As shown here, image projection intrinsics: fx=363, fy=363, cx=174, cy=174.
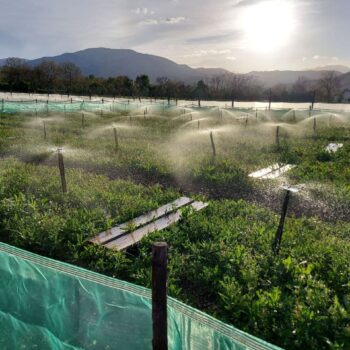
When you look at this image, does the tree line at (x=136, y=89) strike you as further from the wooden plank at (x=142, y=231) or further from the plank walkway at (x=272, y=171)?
the wooden plank at (x=142, y=231)

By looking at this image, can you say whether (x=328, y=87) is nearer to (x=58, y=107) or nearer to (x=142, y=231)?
(x=58, y=107)

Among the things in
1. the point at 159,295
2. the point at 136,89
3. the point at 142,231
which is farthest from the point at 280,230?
the point at 136,89

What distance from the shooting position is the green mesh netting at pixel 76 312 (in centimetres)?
291

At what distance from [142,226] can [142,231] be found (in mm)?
252

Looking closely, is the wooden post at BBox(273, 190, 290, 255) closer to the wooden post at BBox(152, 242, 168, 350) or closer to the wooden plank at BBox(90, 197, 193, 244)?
the wooden plank at BBox(90, 197, 193, 244)

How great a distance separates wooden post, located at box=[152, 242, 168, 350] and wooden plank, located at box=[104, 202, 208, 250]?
2.89 m

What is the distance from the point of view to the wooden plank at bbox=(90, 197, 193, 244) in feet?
19.1

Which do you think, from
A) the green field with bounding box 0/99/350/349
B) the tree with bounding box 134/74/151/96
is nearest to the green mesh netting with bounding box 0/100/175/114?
the green field with bounding box 0/99/350/349

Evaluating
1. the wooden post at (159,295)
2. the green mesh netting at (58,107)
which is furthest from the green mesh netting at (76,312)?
the green mesh netting at (58,107)

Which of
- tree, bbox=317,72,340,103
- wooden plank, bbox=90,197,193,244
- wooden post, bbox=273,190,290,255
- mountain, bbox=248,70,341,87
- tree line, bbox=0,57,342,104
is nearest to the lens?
wooden post, bbox=273,190,290,255

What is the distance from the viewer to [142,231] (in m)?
6.11

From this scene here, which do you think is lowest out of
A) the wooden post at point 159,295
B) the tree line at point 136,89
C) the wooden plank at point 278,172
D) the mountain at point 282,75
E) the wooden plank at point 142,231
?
the wooden plank at point 142,231

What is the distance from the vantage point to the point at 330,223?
6832 millimetres

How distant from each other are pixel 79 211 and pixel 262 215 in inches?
134
